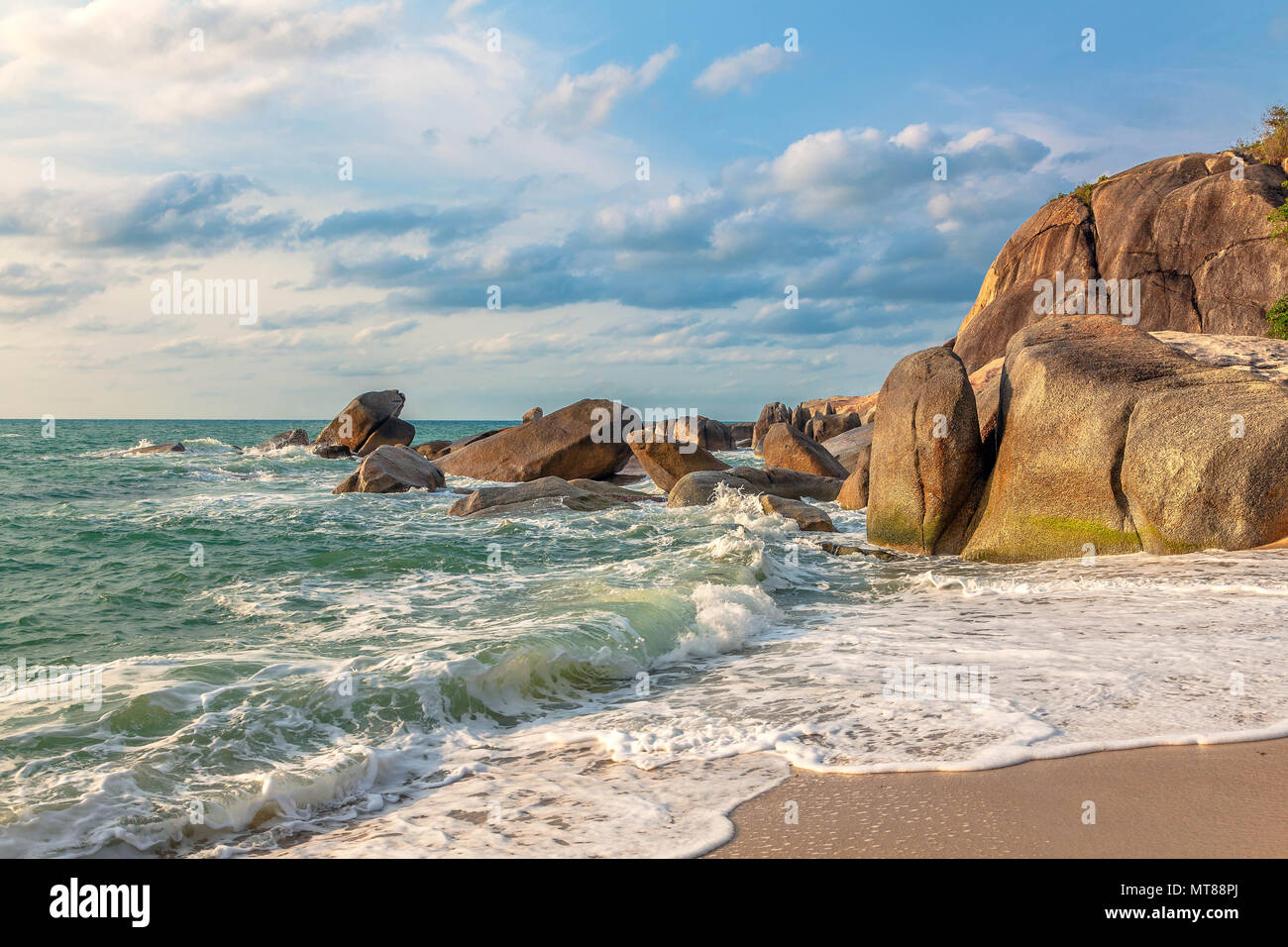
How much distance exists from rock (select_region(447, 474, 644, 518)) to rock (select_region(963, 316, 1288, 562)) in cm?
863

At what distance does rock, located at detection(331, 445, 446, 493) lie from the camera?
20078 millimetres

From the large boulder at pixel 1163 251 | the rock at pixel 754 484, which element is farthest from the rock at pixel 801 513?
the large boulder at pixel 1163 251

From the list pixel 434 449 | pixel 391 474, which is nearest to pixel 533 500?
pixel 391 474

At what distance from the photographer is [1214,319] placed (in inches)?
934

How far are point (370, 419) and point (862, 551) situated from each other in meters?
25.5

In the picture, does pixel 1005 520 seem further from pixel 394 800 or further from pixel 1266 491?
pixel 394 800

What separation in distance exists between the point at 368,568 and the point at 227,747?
628 centimetres

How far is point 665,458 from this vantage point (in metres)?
21.3

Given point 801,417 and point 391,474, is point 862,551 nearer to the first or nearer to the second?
point 391,474

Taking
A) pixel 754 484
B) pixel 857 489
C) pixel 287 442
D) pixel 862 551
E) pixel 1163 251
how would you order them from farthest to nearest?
pixel 287 442 → pixel 1163 251 → pixel 754 484 → pixel 857 489 → pixel 862 551

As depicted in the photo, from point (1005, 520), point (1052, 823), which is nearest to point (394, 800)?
point (1052, 823)

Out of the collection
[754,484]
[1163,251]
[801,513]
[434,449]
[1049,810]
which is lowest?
[1049,810]

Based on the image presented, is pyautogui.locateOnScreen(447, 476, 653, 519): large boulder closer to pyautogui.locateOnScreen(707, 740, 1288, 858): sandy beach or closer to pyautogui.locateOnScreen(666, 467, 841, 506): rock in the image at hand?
pyautogui.locateOnScreen(666, 467, 841, 506): rock

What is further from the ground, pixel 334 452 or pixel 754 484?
pixel 334 452
